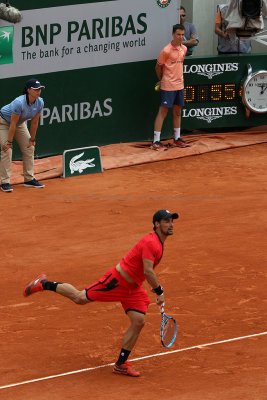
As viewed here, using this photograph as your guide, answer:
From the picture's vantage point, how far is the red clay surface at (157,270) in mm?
7688

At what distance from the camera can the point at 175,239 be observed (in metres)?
12.0

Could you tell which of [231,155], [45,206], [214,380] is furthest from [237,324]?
[231,155]

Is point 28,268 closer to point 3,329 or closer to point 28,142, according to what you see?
point 3,329

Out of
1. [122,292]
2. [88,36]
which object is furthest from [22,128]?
[122,292]

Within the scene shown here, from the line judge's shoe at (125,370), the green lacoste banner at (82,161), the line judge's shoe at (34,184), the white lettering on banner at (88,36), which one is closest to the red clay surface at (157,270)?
the line judge's shoe at (125,370)

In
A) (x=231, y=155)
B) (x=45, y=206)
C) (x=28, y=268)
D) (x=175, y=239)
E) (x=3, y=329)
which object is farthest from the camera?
(x=231, y=155)

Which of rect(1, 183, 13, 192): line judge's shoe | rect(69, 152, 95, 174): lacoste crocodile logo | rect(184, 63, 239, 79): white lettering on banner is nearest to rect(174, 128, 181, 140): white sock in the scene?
rect(184, 63, 239, 79): white lettering on banner

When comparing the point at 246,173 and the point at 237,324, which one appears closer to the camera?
the point at 237,324

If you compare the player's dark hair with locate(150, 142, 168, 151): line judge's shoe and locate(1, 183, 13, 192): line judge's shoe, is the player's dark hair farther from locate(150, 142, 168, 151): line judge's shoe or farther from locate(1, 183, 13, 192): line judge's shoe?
locate(1, 183, 13, 192): line judge's shoe

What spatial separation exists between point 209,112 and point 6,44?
492cm

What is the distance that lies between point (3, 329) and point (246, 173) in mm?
7760

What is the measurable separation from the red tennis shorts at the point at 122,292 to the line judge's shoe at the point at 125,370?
1.68 feet

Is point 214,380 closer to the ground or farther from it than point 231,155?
farther from it

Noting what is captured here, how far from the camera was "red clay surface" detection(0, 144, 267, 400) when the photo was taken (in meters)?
7.69
